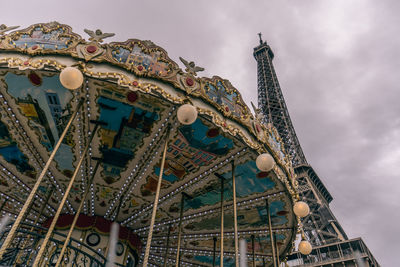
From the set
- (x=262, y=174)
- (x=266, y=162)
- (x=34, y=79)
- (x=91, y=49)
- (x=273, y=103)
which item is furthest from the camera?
(x=273, y=103)

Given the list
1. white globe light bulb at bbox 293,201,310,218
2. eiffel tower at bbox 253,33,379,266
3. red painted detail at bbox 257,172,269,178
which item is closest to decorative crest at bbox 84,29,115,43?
red painted detail at bbox 257,172,269,178

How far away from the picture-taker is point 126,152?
7.75 metres

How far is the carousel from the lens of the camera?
6.05m

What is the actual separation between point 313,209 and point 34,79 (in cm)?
4717

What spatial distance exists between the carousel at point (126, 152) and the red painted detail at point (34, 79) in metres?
0.02

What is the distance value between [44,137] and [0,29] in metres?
2.78

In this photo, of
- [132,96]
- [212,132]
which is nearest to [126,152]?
[132,96]

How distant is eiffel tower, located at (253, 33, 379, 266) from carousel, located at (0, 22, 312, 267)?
25419 millimetres

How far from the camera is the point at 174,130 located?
22.9 ft

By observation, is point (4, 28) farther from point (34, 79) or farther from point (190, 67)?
point (190, 67)

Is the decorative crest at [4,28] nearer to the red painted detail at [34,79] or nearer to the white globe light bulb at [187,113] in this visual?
the red painted detail at [34,79]

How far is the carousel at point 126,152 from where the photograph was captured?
238 inches

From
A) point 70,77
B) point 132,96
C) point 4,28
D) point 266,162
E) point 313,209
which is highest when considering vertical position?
point 313,209

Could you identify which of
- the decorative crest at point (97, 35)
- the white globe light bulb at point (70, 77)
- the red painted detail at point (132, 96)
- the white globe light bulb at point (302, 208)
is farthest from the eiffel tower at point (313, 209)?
the white globe light bulb at point (70, 77)
